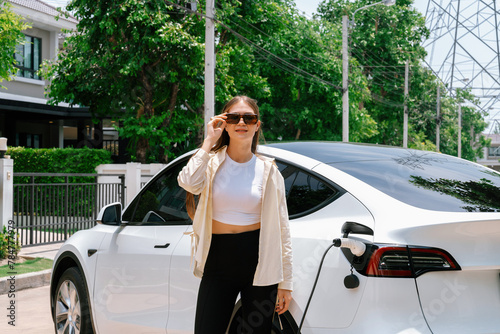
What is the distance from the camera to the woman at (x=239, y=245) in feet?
9.27

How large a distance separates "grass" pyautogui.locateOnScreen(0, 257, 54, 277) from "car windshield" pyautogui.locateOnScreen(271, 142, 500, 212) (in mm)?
6694

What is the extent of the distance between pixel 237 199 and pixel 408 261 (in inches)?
32.8

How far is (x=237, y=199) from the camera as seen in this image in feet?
9.48

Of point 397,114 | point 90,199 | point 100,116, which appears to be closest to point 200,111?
point 100,116

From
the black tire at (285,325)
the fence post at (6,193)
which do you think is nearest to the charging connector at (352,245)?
the black tire at (285,325)

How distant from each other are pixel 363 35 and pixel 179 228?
37.1 metres

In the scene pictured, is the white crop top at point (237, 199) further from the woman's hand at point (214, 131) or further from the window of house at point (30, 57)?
the window of house at point (30, 57)

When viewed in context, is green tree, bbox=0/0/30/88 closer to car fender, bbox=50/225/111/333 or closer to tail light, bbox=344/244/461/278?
car fender, bbox=50/225/111/333

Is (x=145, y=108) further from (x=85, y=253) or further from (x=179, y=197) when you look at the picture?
(x=179, y=197)

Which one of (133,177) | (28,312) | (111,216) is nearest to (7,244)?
(28,312)

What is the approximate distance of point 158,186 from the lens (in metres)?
4.24

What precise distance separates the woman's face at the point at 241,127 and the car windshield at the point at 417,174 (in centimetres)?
50

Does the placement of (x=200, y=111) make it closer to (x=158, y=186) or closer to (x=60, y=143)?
(x=60, y=143)

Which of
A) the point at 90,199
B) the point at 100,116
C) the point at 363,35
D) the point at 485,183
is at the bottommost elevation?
the point at 90,199
